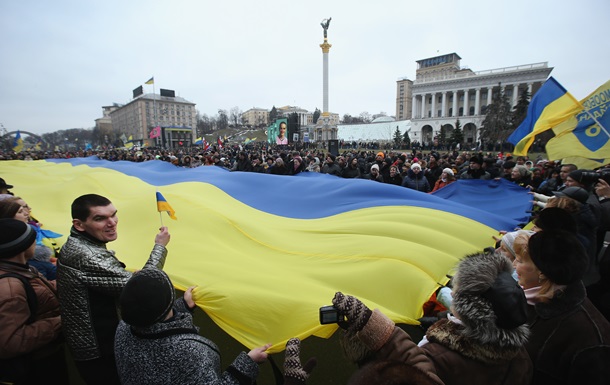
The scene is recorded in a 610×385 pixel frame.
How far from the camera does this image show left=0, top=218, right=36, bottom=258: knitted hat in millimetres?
1816

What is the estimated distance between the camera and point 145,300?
1256mm

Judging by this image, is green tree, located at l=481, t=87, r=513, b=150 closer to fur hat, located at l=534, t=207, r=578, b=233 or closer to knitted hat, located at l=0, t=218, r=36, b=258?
fur hat, located at l=534, t=207, r=578, b=233

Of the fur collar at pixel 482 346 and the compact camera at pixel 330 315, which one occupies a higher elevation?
the compact camera at pixel 330 315

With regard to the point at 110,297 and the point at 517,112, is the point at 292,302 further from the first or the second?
the point at 517,112

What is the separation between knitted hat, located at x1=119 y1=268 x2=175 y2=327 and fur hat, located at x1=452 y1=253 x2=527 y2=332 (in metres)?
1.29

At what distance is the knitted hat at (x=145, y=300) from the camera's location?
1.24 metres

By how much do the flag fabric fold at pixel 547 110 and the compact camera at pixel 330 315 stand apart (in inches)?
274


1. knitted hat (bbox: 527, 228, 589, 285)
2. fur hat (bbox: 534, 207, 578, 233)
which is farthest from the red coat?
fur hat (bbox: 534, 207, 578, 233)

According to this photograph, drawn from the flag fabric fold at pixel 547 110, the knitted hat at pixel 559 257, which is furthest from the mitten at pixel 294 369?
the flag fabric fold at pixel 547 110

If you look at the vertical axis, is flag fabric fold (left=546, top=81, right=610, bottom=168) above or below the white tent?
below

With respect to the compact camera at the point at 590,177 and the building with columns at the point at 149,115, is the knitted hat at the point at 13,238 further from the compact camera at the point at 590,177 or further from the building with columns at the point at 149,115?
the building with columns at the point at 149,115

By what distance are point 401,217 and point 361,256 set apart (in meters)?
1.47

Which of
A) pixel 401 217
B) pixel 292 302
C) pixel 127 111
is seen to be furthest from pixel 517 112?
pixel 127 111

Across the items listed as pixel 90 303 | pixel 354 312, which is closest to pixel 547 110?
pixel 354 312
